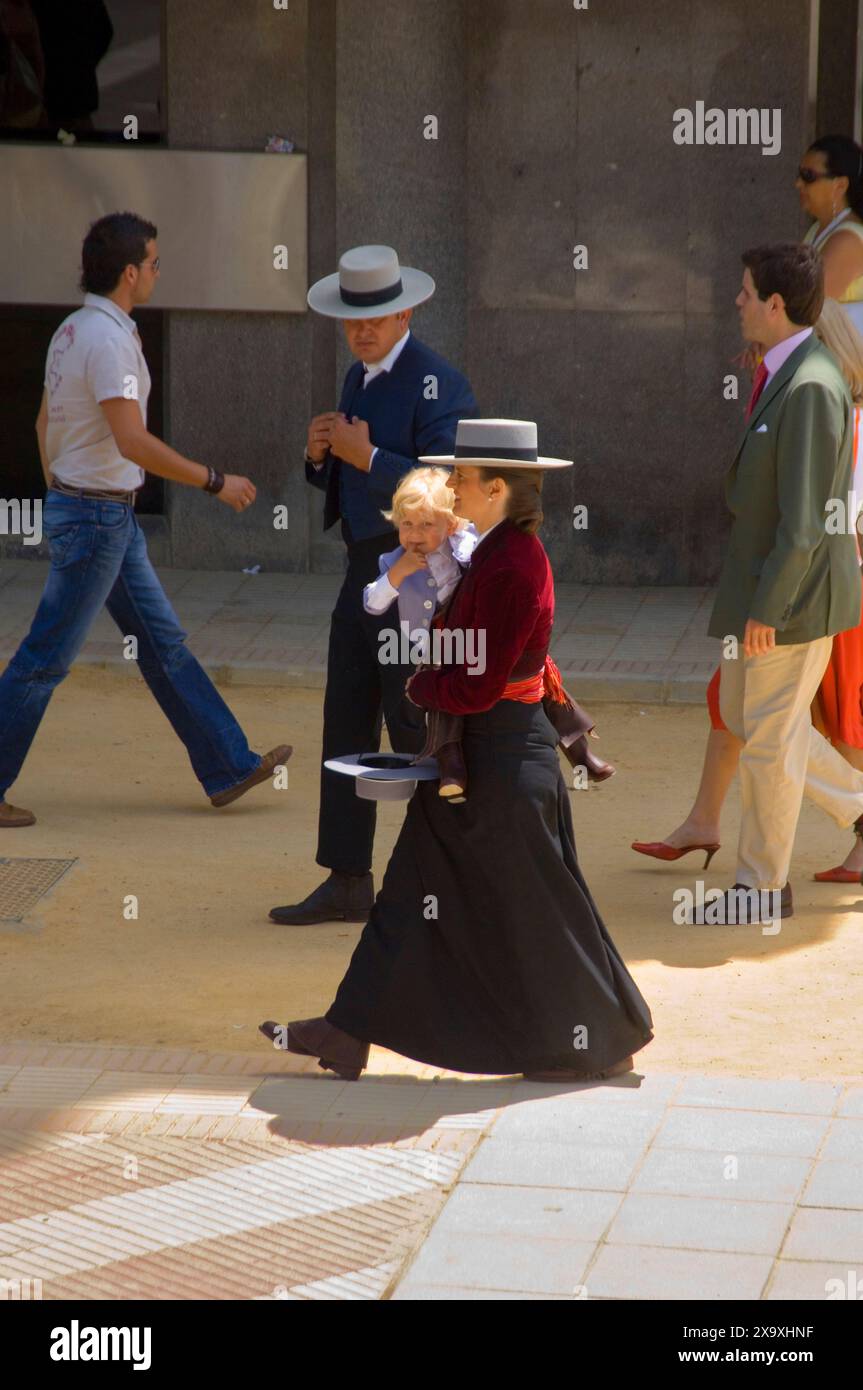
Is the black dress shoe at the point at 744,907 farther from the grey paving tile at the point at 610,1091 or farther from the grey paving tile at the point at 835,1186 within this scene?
the grey paving tile at the point at 835,1186

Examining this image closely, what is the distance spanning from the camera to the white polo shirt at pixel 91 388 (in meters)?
7.76

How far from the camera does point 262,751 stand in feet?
30.4

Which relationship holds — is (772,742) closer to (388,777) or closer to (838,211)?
(388,777)

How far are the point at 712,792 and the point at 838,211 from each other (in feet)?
8.93

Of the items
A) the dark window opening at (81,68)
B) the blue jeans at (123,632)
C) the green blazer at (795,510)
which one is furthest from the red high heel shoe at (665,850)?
the dark window opening at (81,68)

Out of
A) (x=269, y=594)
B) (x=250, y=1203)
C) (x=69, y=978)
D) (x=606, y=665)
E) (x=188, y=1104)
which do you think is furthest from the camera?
(x=269, y=594)

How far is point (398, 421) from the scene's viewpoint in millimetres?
6652

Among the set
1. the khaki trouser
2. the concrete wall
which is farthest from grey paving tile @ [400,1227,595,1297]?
the concrete wall

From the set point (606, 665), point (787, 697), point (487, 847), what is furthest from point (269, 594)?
point (487, 847)

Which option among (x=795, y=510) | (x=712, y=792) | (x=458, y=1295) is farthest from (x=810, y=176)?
(x=458, y=1295)

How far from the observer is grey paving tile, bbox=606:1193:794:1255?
4480 mm

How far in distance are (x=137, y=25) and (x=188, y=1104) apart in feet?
Answer: 27.4

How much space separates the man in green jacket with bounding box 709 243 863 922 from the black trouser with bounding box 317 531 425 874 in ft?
3.52

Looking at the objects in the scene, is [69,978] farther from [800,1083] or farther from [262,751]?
[262,751]
